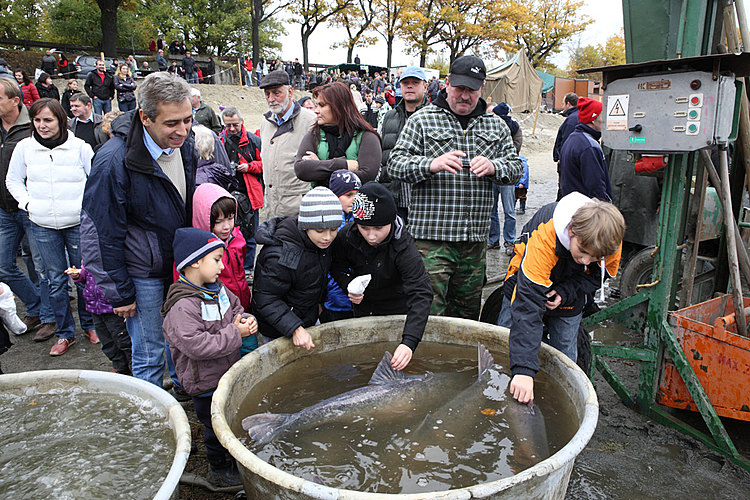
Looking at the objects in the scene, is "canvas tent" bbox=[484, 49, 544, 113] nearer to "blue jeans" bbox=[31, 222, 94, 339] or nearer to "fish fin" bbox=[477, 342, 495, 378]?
"blue jeans" bbox=[31, 222, 94, 339]

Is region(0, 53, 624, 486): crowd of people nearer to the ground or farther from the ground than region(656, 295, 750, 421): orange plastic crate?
farther from the ground

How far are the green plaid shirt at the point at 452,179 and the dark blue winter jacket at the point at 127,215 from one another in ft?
5.39

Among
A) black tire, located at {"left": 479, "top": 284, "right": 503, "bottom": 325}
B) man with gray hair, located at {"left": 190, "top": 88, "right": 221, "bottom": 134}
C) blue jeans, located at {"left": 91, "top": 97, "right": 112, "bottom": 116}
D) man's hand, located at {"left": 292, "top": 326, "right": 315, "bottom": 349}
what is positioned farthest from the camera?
blue jeans, located at {"left": 91, "top": 97, "right": 112, "bottom": 116}

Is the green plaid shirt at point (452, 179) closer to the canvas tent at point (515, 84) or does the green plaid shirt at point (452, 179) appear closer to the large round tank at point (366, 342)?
the large round tank at point (366, 342)

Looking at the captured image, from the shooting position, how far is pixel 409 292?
3.28 meters

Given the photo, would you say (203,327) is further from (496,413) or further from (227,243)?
(496,413)

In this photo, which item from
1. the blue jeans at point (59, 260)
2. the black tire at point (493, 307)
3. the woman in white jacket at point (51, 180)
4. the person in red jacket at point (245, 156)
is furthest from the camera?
the person in red jacket at point (245, 156)

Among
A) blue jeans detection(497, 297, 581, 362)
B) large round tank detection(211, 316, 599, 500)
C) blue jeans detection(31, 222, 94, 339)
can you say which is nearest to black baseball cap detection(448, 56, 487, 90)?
blue jeans detection(497, 297, 581, 362)

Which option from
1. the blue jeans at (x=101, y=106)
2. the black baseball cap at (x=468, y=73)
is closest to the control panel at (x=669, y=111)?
the black baseball cap at (x=468, y=73)

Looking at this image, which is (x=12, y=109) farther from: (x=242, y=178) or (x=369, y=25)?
(x=369, y=25)

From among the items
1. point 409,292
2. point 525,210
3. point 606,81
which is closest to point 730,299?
point 606,81

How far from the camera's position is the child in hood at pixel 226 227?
3285mm

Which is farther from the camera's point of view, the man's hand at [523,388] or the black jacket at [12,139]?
the black jacket at [12,139]

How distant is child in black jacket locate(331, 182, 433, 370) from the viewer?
3051 millimetres
